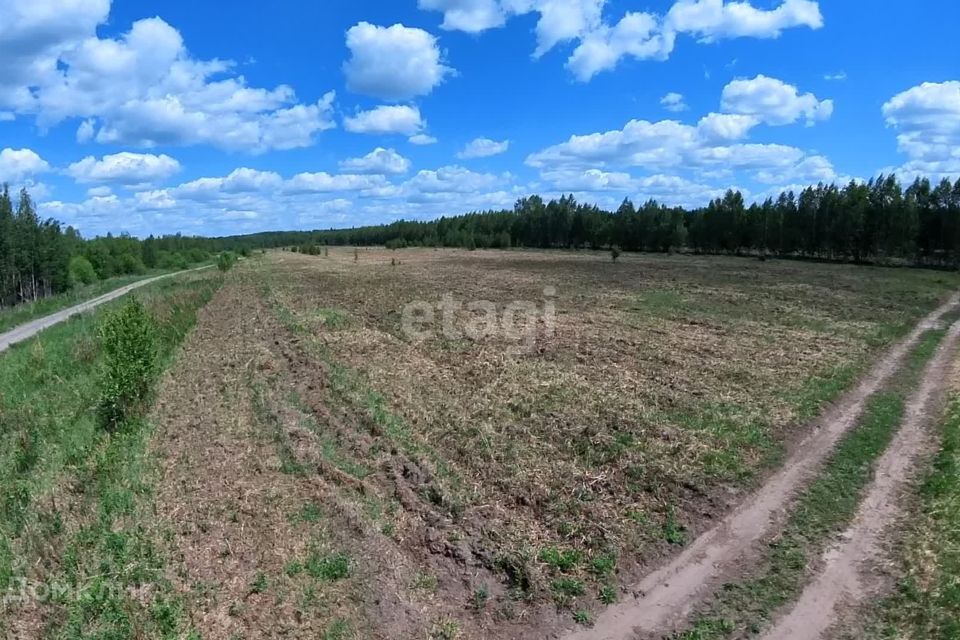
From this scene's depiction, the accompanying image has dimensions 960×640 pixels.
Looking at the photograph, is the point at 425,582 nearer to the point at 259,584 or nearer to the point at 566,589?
the point at 566,589

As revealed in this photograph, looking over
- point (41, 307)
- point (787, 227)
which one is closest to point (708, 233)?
point (787, 227)

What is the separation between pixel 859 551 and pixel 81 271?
9402cm

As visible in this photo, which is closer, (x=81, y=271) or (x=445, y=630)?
(x=445, y=630)

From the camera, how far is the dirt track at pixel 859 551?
5.77 meters

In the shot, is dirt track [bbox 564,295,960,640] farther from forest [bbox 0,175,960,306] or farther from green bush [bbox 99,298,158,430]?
forest [bbox 0,175,960,306]

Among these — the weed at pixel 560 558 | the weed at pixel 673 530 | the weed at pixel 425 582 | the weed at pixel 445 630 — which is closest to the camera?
the weed at pixel 445 630

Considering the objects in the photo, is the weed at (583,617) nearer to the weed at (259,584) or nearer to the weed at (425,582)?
the weed at (425,582)

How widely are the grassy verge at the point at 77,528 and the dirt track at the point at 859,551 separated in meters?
6.23

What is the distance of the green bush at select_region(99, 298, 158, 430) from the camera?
41.6 ft

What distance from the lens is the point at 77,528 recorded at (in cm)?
778

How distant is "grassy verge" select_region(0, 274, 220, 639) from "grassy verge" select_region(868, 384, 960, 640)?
714 centimetres

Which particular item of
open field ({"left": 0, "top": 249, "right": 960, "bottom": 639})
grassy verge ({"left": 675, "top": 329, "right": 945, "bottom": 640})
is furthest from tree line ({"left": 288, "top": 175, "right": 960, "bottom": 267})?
grassy verge ({"left": 675, "top": 329, "right": 945, "bottom": 640})

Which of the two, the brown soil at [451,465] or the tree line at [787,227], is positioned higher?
the tree line at [787,227]

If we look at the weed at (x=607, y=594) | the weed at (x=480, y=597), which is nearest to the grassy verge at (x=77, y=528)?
the weed at (x=480, y=597)
